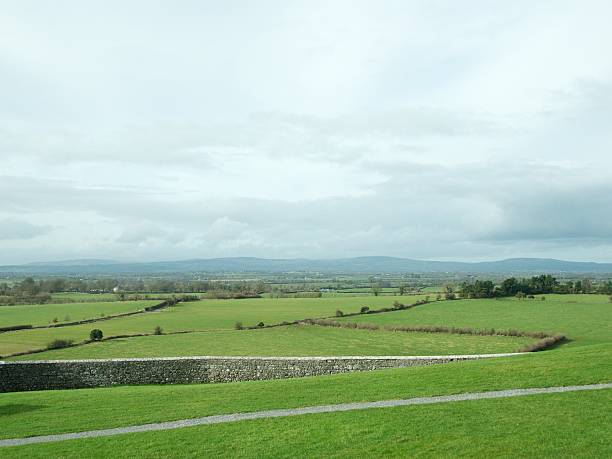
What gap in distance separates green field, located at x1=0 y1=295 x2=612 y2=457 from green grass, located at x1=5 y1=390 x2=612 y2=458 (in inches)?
0.8

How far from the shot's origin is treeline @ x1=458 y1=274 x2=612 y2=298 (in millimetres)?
67938

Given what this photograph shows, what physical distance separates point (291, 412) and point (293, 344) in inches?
1026

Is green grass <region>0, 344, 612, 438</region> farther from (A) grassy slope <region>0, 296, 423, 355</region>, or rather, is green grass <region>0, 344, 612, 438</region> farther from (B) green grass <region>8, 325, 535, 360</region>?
(A) grassy slope <region>0, 296, 423, 355</region>

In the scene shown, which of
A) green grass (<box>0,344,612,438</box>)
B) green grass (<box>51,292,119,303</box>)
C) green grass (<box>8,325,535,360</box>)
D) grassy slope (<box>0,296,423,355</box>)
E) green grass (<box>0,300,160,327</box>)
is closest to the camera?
green grass (<box>0,344,612,438</box>)

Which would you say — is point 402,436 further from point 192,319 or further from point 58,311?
point 58,311

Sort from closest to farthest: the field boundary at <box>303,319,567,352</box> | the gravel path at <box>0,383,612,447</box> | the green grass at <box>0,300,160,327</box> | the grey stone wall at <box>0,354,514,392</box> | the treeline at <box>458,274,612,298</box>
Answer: the gravel path at <box>0,383,612,447</box> → the grey stone wall at <box>0,354,514,392</box> → the field boundary at <box>303,319,567,352</box> → the green grass at <box>0,300,160,327</box> → the treeline at <box>458,274,612,298</box>

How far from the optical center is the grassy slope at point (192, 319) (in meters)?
42.6

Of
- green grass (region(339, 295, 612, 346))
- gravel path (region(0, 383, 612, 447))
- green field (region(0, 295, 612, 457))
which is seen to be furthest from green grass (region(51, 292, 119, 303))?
gravel path (region(0, 383, 612, 447))

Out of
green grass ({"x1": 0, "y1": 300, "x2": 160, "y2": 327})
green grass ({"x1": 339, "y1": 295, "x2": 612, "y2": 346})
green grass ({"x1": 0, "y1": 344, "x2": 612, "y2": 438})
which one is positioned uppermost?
green grass ({"x1": 0, "y1": 344, "x2": 612, "y2": 438})

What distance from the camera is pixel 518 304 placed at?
196 feet

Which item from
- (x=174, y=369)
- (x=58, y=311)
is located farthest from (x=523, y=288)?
(x=174, y=369)

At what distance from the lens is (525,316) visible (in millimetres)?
50375

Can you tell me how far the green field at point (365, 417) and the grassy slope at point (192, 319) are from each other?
24591mm

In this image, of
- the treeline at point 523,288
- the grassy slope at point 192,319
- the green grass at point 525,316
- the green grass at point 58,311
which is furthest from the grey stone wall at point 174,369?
the treeline at point 523,288
